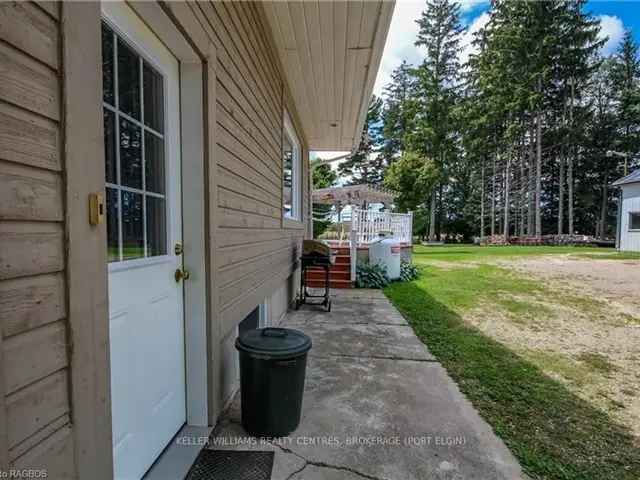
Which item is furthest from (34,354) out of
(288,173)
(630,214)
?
Result: (630,214)

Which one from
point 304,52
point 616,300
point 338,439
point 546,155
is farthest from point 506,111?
point 338,439

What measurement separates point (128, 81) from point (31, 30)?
76cm

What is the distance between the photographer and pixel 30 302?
2.73 ft

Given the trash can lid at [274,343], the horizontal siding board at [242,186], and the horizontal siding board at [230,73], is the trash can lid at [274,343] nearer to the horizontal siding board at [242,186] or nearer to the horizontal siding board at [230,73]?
the horizontal siding board at [242,186]

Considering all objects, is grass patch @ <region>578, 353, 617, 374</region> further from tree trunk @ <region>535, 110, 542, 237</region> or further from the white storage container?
tree trunk @ <region>535, 110, 542, 237</region>

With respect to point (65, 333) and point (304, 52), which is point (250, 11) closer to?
point (304, 52)

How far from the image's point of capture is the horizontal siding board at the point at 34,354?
77cm

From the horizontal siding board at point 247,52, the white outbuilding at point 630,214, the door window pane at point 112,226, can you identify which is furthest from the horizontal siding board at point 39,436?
the white outbuilding at point 630,214

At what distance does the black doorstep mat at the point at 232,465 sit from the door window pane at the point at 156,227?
1164mm

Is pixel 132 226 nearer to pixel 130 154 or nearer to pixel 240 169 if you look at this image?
pixel 130 154

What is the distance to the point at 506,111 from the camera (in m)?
24.0

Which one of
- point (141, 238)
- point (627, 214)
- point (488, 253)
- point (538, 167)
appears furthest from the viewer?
point (538, 167)

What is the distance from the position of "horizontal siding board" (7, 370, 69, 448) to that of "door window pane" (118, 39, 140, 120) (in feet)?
3.69

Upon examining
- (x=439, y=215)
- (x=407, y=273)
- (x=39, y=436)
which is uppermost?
(x=439, y=215)
